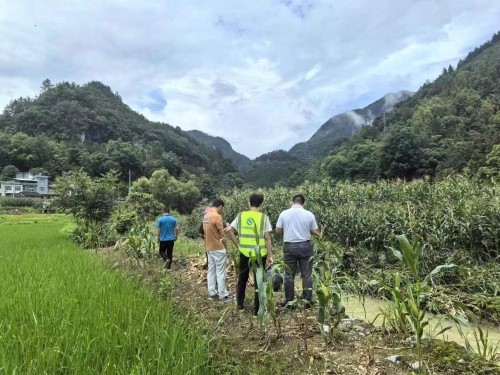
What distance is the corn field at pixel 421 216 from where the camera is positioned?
7785 millimetres

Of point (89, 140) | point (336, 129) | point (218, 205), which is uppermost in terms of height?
point (336, 129)

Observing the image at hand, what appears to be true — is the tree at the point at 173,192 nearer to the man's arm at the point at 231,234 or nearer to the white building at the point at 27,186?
the white building at the point at 27,186

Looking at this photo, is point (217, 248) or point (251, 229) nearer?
point (251, 229)

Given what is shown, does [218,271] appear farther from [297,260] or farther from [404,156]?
[404,156]

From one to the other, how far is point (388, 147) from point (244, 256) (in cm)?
3984

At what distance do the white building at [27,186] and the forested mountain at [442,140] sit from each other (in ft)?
146

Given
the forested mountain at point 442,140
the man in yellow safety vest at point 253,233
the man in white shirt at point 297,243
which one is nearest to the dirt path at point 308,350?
the man in white shirt at point 297,243

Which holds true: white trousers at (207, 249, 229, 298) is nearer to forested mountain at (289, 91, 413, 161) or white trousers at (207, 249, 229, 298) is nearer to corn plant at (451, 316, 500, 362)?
corn plant at (451, 316, 500, 362)

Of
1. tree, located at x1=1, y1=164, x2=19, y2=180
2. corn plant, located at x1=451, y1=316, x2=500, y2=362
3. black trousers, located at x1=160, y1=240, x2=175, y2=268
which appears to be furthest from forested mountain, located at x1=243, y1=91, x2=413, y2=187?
corn plant, located at x1=451, y1=316, x2=500, y2=362

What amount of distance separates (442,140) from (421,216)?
41.1m

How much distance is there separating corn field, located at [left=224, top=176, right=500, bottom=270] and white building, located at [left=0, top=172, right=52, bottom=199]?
2262 inches

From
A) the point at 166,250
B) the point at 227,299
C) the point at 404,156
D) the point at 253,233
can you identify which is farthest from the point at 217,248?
the point at 404,156

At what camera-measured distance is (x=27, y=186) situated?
64375mm

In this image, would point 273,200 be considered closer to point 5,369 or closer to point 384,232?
point 384,232
